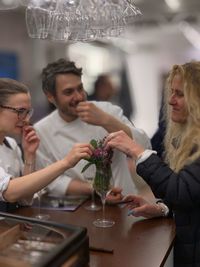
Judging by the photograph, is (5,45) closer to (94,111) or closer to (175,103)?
(94,111)

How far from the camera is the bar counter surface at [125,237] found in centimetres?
123

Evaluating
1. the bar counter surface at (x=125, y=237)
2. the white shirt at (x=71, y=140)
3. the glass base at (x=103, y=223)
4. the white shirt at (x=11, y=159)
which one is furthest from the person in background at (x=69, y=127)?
the glass base at (x=103, y=223)

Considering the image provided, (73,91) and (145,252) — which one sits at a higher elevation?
(73,91)

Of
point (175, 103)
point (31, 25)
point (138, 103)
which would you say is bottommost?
point (138, 103)

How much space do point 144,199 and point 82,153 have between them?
1.32ft

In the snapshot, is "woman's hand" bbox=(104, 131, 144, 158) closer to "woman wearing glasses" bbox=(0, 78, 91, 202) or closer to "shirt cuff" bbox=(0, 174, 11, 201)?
"woman wearing glasses" bbox=(0, 78, 91, 202)

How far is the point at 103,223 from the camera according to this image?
1549 millimetres

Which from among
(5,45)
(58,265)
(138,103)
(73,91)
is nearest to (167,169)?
(58,265)

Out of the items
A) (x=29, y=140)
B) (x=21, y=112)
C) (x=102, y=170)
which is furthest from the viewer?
(x=29, y=140)

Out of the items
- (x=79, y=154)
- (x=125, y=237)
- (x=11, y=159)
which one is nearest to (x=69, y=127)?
(x=11, y=159)

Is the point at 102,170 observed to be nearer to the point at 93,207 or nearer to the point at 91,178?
the point at 91,178

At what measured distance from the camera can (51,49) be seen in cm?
749

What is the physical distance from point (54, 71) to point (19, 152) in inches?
19.3

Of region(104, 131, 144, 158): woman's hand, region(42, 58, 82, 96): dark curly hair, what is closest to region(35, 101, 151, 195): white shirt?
region(42, 58, 82, 96): dark curly hair
